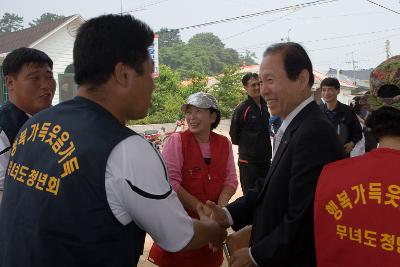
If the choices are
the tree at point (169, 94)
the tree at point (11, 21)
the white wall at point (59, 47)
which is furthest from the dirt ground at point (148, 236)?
the tree at point (11, 21)

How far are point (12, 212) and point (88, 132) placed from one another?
1.42 feet

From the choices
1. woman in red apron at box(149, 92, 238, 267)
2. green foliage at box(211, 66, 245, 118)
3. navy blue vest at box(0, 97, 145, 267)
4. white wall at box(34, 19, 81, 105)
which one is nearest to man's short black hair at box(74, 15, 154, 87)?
navy blue vest at box(0, 97, 145, 267)

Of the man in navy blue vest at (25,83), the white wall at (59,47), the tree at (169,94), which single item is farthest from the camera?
the tree at (169,94)

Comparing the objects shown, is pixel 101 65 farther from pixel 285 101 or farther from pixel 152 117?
pixel 152 117

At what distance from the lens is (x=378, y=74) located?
153 centimetres

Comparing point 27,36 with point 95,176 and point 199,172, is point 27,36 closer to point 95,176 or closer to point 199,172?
point 199,172

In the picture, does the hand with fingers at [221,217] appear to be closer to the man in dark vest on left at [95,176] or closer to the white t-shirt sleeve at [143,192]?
the man in dark vest on left at [95,176]

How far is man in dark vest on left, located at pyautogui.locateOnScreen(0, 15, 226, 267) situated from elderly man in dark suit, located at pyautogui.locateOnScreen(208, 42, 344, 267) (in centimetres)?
45

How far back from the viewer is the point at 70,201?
4.26 feet

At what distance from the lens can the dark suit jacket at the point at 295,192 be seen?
1729mm

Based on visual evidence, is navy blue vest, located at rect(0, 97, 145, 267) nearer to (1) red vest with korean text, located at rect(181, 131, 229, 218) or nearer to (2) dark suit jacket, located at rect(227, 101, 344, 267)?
(2) dark suit jacket, located at rect(227, 101, 344, 267)

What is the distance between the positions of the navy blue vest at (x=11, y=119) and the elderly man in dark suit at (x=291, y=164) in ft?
4.91

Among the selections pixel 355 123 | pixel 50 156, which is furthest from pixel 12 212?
pixel 355 123

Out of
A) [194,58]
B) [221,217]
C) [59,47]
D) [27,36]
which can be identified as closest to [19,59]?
[221,217]
